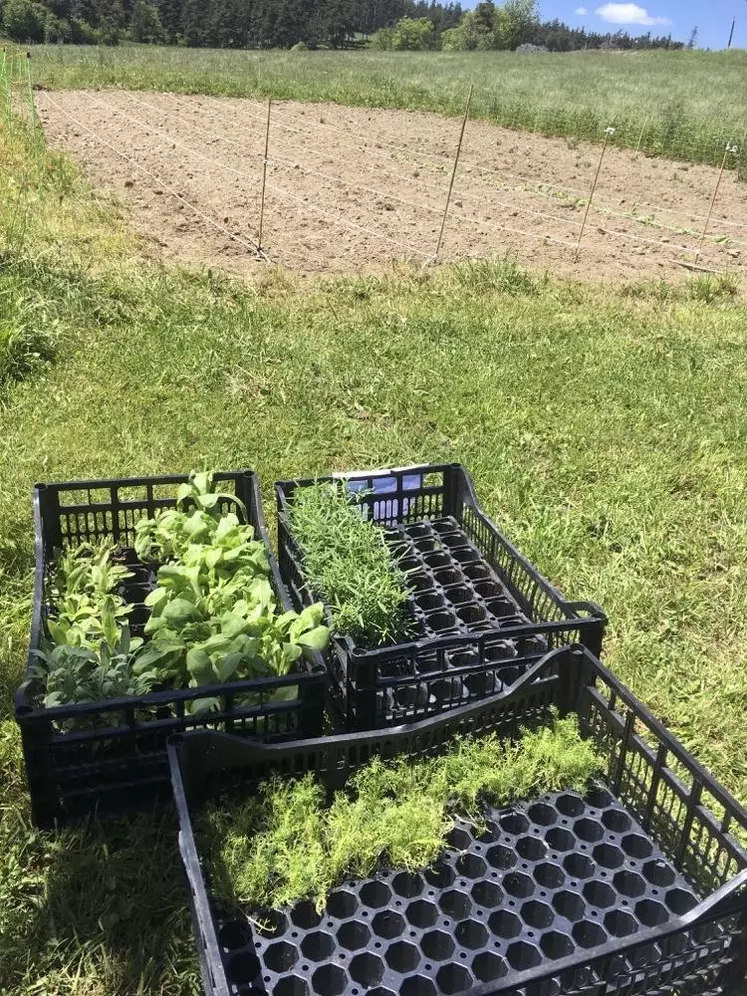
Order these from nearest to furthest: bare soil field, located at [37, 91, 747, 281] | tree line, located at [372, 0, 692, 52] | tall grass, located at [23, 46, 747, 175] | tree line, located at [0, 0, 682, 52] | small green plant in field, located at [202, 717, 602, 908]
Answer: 1. small green plant in field, located at [202, 717, 602, 908]
2. bare soil field, located at [37, 91, 747, 281]
3. tall grass, located at [23, 46, 747, 175]
4. tree line, located at [0, 0, 682, 52]
5. tree line, located at [372, 0, 692, 52]

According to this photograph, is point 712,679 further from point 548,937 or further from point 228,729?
point 228,729

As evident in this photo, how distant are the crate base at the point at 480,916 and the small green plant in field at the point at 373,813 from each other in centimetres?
4

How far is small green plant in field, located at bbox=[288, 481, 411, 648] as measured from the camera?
6.93 ft

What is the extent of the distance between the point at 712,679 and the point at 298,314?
138 inches

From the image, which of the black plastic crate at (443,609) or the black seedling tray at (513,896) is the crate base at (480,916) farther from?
the black plastic crate at (443,609)

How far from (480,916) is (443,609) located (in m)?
0.93

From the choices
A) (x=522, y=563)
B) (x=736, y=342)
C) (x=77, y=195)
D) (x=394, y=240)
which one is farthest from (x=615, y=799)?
(x=77, y=195)

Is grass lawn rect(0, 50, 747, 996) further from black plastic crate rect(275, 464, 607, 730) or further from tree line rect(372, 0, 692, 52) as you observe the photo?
tree line rect(372, 0, 692, 52)

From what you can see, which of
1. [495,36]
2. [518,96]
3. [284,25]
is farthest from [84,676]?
[495,36]

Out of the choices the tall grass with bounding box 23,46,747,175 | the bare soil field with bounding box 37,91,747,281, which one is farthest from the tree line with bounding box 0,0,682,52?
the bare soil field with bounding box 37,91,747,281

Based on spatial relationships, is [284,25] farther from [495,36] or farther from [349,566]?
[349,566]

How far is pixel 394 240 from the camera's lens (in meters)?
7.76

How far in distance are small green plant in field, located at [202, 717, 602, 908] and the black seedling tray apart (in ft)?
0.11

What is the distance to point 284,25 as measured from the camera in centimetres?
5719
